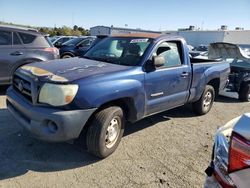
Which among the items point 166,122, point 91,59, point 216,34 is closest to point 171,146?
point 166,122

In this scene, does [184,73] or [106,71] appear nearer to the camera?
[106,71]

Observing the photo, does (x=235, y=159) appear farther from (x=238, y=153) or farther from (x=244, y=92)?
(x=244, y=92)

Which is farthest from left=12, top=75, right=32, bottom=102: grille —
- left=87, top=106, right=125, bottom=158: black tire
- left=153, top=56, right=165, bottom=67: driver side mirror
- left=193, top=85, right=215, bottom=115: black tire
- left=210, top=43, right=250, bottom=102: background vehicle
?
left=210, top=43, right=250, bottom=102: background vehicle

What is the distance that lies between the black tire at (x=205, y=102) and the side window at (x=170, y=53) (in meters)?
1.32

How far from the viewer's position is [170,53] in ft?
16.4

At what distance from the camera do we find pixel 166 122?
5598 mm

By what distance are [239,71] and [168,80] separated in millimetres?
4258

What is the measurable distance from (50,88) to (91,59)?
155cm

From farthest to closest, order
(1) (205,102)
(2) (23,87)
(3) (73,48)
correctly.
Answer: (3) (73,48) < (1) (205,102) < (2) (23,87)

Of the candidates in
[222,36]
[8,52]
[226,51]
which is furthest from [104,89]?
[222,36]

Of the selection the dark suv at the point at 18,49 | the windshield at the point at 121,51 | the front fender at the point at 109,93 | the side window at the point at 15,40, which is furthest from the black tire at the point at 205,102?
the side window at the point at 15,40

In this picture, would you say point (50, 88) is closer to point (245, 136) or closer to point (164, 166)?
point (164, 166)

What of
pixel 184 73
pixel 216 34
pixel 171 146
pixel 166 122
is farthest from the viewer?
pixel 216 34

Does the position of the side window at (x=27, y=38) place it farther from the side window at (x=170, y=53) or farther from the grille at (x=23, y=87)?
the side window at (x=170, y=53)
